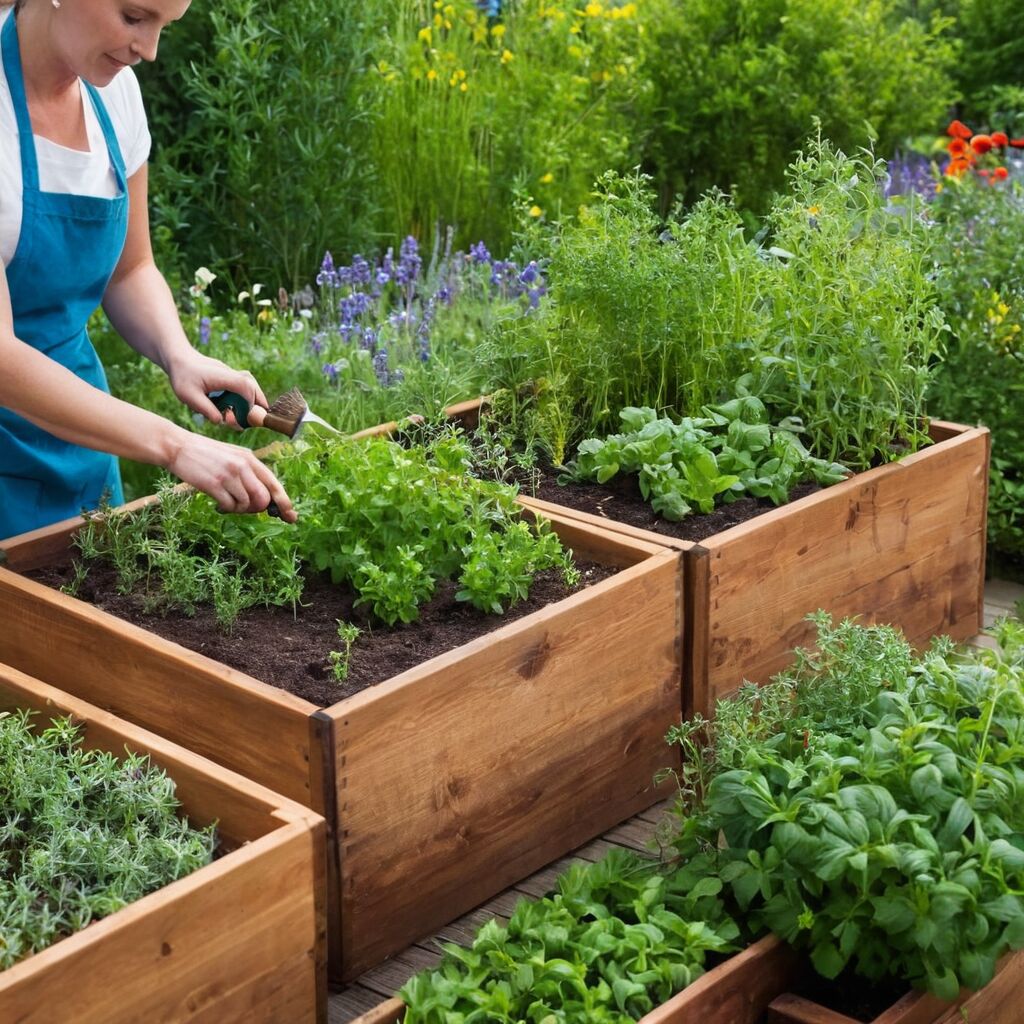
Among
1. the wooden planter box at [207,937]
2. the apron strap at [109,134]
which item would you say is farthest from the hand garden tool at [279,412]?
the wooden planter box at [207,937]

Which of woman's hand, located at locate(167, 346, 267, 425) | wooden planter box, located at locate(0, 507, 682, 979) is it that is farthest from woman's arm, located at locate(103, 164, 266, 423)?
wooden planter box, located at locate(0, 507, 682, 979)

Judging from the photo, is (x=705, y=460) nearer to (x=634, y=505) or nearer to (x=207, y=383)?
(x=634, y=505)

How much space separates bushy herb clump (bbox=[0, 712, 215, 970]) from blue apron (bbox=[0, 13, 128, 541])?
34.2 inches

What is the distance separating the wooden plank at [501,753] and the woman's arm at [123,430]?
42cm

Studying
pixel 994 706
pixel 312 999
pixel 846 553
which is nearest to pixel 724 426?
pixel 846 553

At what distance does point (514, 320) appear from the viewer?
11.7 feet

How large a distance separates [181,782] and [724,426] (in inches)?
64.6

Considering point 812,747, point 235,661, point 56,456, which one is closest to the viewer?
point 812,747

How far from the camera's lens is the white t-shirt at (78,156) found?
277 cm

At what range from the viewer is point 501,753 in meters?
2.58

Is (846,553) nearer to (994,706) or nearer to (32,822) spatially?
(994,706)

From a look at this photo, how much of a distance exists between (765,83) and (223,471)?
4435 mm

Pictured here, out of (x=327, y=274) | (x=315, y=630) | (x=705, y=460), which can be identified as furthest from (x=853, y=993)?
(x=327, y=274)

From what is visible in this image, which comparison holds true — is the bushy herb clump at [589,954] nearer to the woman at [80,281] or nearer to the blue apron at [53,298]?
the woman at [80,281]
